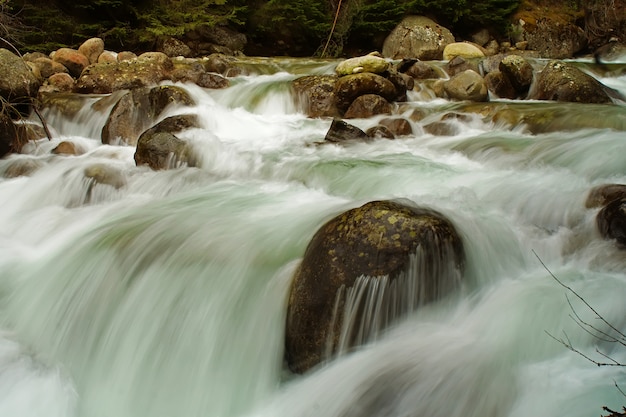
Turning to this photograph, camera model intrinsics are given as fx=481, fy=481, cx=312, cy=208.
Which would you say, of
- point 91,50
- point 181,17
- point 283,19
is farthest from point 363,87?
point 181,17

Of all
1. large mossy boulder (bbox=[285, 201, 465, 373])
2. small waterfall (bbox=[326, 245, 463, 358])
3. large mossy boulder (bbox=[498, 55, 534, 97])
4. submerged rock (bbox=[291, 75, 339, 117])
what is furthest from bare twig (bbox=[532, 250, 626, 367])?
large mossy boulder (bbox=[498, 55, 534, 97])

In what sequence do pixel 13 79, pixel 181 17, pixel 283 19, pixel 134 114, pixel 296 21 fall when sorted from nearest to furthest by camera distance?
Answer: pixel 134 114, pixel 13 79, pixel 181 17, pixel 283 19, pixel 296 21

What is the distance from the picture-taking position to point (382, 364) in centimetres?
269

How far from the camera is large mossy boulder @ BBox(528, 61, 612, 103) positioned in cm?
790

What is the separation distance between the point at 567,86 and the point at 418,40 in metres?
7.57

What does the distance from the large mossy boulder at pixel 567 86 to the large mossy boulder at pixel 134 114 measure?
6404 millimetres

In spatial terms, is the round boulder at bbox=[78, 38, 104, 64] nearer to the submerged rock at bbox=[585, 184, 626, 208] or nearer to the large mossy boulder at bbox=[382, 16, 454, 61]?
the large mossy boulder at bbox=[382, 16, 454, 61]

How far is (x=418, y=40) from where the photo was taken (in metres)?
14.9

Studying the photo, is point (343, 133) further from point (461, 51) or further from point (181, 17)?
point (181, 17)

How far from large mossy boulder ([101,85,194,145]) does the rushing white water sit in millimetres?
1658

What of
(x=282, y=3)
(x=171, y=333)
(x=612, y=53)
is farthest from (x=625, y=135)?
(x=282, y=3)

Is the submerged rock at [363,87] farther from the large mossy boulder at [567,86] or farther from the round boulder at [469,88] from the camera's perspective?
the large mossy boulder at [567,86]

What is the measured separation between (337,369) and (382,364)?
0.26 metres

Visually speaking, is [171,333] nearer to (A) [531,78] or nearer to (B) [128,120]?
(B) [128,120]
